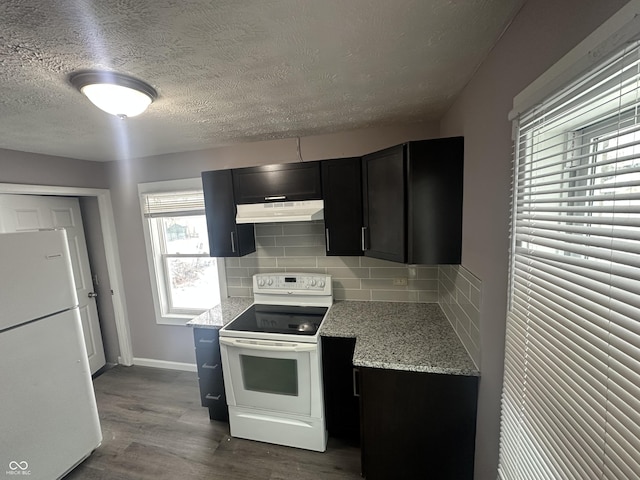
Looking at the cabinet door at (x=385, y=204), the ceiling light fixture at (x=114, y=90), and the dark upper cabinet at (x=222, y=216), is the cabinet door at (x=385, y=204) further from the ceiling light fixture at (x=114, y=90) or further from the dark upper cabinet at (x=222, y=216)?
the ceiling light fixture at (x=114, y=90)

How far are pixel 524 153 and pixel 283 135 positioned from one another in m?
1.85

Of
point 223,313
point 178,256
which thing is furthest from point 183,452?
point 178,256

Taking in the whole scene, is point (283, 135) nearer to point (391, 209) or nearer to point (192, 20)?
point (391, 209)

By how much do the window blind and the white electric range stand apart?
1.29 meters

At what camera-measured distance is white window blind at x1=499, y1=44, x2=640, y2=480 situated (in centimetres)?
54

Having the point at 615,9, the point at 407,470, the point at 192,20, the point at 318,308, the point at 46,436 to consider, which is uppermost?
the point at 192,20

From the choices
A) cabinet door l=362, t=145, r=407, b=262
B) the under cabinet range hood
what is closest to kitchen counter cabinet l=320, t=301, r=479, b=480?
cabinet door l=362, t=145, r=407, b=262

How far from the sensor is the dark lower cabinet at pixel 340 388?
6.14 feet

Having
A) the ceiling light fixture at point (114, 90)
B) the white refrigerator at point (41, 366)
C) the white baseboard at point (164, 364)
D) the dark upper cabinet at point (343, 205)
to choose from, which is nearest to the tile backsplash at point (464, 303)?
the dark upper cabinet at point (343, 205)

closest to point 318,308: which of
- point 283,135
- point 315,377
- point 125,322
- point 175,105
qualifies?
point 315,377

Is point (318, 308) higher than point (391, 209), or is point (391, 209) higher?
point (391, 209)

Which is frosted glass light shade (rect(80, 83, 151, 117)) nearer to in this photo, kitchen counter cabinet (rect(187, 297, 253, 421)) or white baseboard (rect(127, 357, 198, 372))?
kitchen counter cabinet (rect(187, 297, 253, 421))

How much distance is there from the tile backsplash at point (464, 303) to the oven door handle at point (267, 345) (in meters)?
0.95

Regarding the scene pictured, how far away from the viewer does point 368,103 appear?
1665 millimetres
